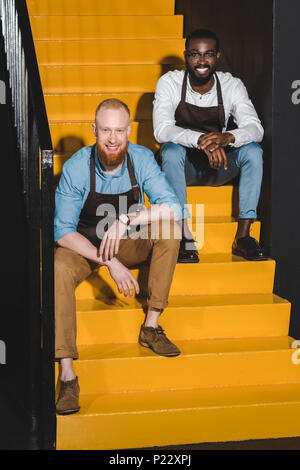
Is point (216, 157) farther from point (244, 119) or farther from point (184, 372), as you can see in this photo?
point (184, 372)

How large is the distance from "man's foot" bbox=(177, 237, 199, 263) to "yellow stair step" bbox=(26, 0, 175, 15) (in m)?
2.19

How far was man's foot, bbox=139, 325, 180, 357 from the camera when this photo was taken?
104 inches

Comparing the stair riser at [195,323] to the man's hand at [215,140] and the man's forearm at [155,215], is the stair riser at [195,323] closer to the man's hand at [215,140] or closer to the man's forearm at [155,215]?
the man's forearm at [155,215]

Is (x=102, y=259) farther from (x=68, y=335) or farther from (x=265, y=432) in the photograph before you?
(x=265, y=432)

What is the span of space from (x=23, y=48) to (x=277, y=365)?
1680mm

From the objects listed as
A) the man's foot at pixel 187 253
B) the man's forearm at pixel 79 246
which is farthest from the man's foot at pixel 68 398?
the man's foot at pixel 187 253

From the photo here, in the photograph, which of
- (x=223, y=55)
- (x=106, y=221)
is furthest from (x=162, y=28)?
(x=106, y=221)

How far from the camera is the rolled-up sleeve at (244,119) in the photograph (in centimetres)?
320

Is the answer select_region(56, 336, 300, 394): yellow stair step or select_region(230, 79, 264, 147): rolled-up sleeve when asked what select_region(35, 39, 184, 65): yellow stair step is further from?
select_region(56, 336, 300, 394): yellow stair step

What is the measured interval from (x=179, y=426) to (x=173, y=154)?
4.38ft

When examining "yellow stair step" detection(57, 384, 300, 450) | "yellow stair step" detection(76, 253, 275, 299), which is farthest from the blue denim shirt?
"yellow stair step" detection(57, 384, 300, 450)

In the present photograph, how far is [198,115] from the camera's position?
11.3 ft

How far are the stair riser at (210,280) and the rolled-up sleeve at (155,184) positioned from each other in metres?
0.36

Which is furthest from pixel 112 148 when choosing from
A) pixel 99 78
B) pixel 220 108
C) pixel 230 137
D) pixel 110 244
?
pixel 99 78
